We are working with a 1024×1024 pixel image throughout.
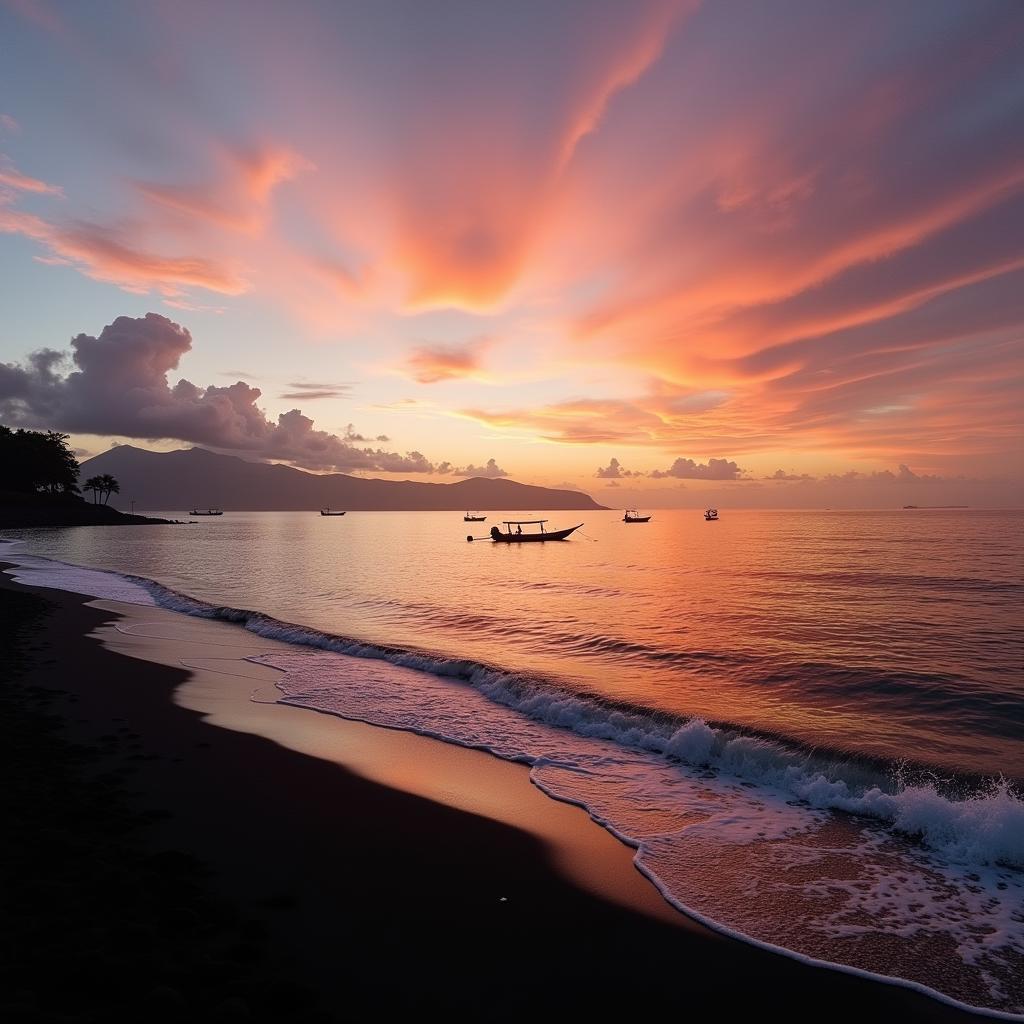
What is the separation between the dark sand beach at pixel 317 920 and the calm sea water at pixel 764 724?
46.6 inches

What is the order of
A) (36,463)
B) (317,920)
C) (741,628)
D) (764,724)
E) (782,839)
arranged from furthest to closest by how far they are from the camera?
(36,463) < (741,628) < (764,724) < (782,839) < (317,920)

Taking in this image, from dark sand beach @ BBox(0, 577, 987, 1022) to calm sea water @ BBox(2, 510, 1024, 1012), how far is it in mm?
1184

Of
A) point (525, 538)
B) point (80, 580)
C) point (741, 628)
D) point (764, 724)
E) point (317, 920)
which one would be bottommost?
point (80, 580)

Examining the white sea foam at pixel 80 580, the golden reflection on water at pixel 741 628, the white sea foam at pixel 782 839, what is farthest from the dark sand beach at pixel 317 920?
the white sea foam at pixel 80 580

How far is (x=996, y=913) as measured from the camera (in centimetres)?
782

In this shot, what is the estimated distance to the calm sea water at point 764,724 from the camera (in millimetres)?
7887

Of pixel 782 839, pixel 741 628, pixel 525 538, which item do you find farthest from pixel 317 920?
pixel 525 538

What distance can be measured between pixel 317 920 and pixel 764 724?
12294 mm

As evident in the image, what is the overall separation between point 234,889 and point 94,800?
11.4 ft

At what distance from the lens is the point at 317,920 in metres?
6.82

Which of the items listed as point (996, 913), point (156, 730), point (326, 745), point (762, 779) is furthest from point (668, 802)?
point (156, 730)

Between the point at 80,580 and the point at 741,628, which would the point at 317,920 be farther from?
the point at 80,580

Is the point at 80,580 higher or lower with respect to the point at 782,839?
lower

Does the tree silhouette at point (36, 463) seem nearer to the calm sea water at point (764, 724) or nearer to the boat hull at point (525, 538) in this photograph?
the boat hull at point (525, 538)
